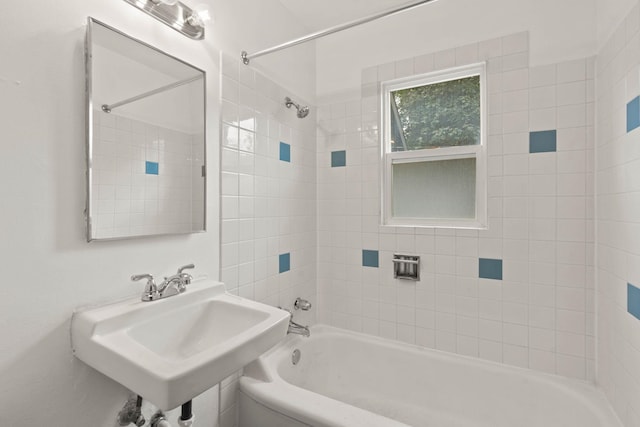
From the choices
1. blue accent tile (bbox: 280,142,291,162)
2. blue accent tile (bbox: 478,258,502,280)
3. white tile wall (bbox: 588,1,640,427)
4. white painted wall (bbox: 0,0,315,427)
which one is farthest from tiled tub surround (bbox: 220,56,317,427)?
white tile wall (bbox: 588,1,640,427)

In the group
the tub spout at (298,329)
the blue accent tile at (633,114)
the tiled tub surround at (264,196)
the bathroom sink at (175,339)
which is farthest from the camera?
the tub spout at (298,329)

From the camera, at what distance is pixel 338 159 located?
7.06ft

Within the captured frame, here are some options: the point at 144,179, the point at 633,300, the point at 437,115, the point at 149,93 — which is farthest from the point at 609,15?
the point at 144,179

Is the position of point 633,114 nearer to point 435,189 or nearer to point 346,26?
point 435,189

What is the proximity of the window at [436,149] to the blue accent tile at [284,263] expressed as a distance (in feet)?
2.31

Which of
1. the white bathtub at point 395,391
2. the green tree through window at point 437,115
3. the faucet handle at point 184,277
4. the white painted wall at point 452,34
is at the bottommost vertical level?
the white bathtub at point 395,391

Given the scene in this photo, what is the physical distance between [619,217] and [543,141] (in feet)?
1.69

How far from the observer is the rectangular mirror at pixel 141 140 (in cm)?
99

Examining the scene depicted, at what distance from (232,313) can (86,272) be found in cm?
52

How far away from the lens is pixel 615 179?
4.20ft

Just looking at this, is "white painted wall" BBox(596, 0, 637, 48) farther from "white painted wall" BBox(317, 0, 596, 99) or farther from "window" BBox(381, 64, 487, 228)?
"window" BBox(381, 64, 487, 228)

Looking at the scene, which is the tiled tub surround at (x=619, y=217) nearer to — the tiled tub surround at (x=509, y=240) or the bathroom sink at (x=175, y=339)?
the tiled tub surround at (x=509, y=240)

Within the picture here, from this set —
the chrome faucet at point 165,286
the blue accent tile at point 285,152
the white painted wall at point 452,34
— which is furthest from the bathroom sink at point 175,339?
the white painted wall at point 452,34

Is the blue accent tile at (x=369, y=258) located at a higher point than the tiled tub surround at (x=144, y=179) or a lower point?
lower
